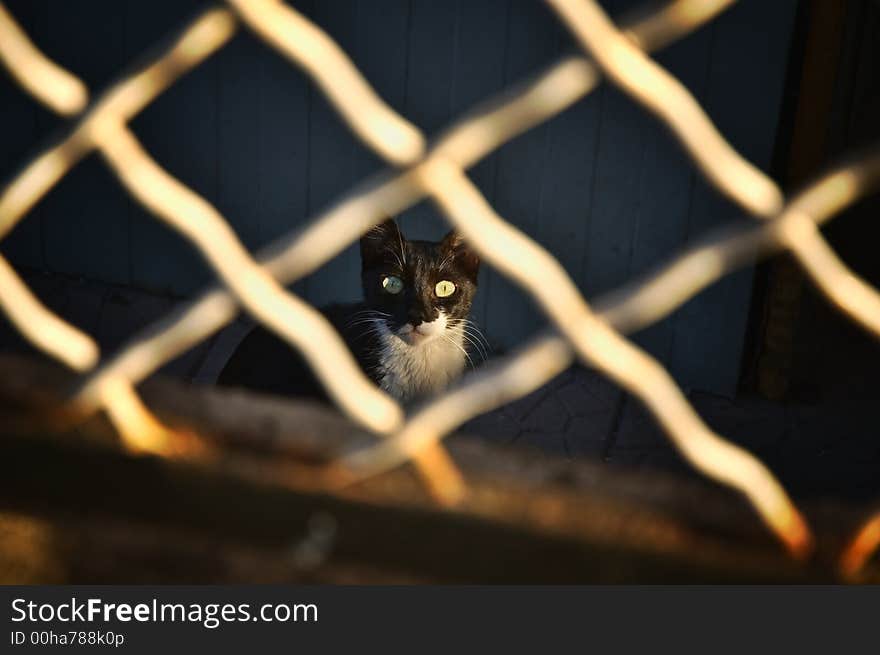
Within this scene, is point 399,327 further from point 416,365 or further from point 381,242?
point 381,242

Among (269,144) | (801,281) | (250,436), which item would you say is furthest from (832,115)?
(250,436)

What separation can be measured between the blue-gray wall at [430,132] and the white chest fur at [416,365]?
823mm

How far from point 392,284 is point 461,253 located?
0.92 ft

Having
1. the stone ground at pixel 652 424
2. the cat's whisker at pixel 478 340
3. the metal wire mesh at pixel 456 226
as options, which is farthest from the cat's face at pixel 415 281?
the metal wire mesh at pixel 456 226

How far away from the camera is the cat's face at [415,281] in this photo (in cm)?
252

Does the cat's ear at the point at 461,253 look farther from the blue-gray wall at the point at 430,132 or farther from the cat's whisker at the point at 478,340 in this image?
the blue-gray wall at the point at 430,132

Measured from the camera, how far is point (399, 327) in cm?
253

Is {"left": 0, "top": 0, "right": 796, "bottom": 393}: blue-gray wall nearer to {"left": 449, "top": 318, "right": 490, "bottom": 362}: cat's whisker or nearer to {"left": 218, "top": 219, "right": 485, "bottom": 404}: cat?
{"left": 449, "top": 318, "right": 490, "bottom": 362}: cat's whisker

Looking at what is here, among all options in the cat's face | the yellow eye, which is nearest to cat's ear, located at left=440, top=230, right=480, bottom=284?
the cat's face

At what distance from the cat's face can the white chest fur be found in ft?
0.07

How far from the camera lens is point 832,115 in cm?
289

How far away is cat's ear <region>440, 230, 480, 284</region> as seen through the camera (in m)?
2.61

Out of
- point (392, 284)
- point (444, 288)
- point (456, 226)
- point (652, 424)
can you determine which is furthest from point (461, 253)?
point (456, 226)

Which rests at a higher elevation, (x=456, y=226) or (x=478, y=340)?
(x=478, y=340)
